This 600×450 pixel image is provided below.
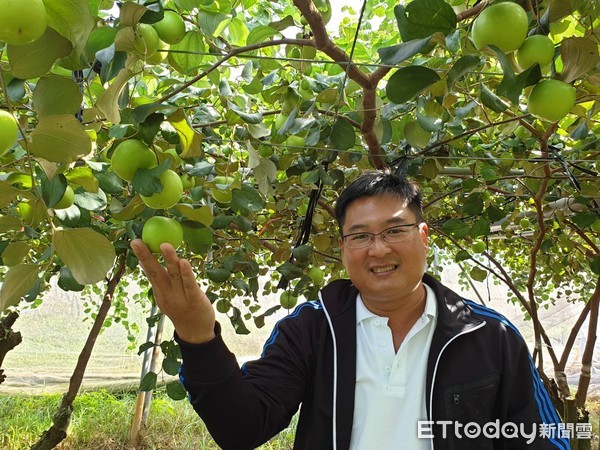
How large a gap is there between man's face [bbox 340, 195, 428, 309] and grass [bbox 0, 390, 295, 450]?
131 inches

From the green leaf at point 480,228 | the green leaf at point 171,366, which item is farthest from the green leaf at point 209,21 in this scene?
the green leaf at point 480,228

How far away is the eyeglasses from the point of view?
1.21 m

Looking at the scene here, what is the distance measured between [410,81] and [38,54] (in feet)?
1.29

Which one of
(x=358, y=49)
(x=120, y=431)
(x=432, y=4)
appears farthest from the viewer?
(x=120, y=431)

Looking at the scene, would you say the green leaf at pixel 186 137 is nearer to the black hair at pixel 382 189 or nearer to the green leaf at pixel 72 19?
the green leaf at pixel 72 19

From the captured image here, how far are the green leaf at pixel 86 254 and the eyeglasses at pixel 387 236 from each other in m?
0.65

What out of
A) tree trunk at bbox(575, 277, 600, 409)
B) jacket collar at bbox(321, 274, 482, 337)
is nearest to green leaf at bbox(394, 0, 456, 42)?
jacket collar at bbox(321, 274, 482, 337)

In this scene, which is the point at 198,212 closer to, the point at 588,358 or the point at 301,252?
the point at 301,252

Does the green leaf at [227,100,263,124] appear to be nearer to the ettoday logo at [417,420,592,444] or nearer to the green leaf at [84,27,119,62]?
the green leaf at [84,27,119,62]

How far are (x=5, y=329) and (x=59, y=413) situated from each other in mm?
639

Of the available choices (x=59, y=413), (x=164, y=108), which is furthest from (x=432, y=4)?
(x=59, y=413)

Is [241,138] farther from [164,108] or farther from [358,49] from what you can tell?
[358,49]

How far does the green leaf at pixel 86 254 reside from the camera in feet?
2.22

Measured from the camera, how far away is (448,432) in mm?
1100
